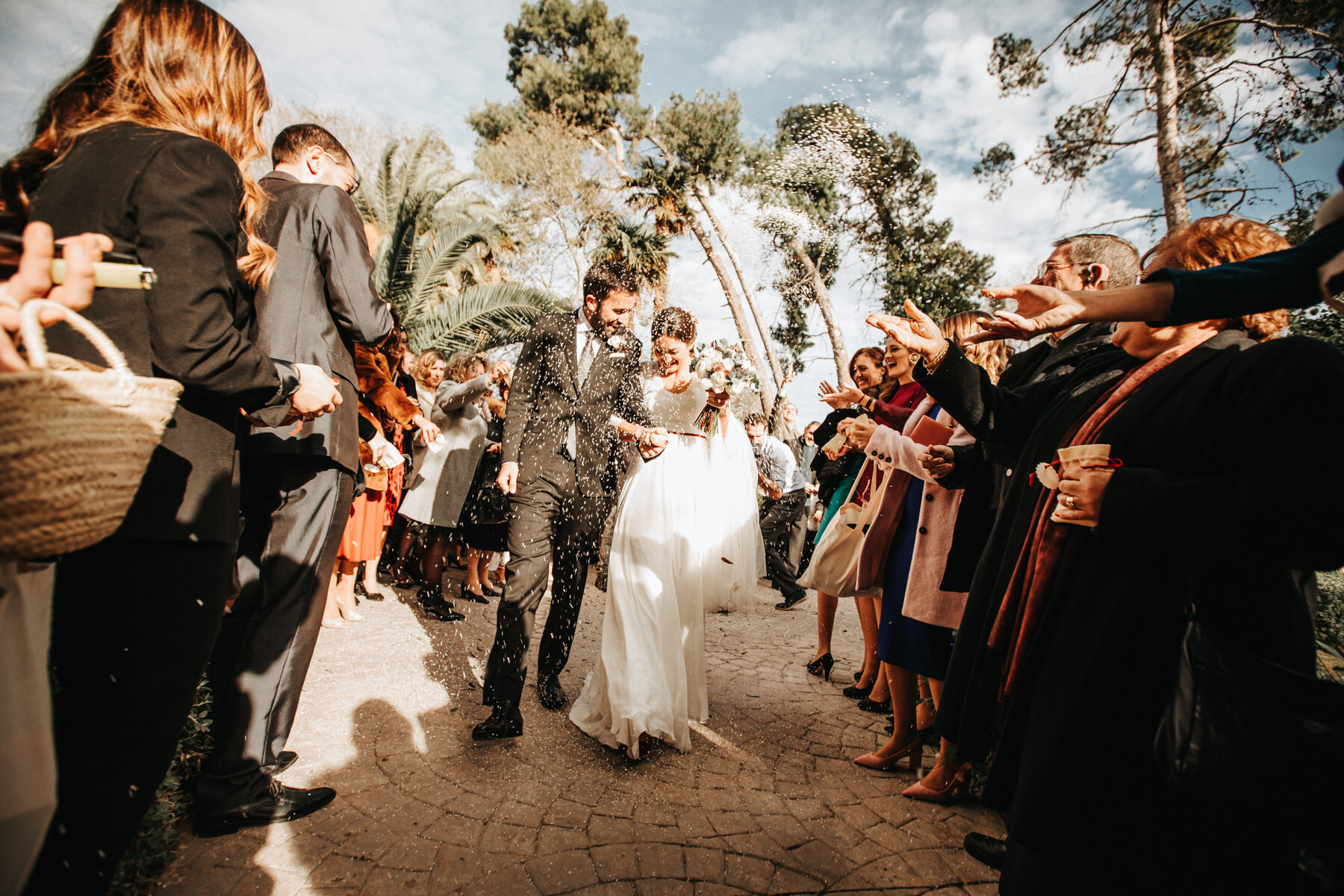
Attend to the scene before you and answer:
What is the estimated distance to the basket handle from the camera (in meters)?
1.00

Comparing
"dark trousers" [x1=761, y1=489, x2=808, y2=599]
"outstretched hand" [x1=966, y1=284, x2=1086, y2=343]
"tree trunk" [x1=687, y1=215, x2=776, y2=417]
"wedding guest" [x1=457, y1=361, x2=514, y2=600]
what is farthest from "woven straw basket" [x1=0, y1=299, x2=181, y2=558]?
"tree trunk" [x1=687, y1=215, x2=776, y2=417]

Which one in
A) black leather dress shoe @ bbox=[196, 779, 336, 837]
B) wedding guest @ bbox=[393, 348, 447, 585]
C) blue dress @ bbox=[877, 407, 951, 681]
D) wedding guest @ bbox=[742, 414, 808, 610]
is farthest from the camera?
wedding guest @ bbox=[742, 414, 808, 610]

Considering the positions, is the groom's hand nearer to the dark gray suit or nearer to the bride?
the dark gray suit

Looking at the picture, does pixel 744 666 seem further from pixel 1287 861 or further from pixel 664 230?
pixel 664 230

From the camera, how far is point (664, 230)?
18.2m

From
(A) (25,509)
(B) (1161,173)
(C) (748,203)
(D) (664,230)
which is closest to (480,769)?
(A) (25,509)

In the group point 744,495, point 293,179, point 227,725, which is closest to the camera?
point 227,725

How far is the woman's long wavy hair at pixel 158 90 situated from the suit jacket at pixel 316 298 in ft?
1.84

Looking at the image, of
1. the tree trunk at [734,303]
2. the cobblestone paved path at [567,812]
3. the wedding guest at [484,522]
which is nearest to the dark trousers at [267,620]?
the cobblestone paved path at [567,812]

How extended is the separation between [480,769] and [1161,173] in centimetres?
1114

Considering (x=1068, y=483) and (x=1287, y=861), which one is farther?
(x=1068, y=483)

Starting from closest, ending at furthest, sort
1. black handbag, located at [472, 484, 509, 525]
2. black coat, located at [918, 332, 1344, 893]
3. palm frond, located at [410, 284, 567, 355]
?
black coat, located at [918, 332, 1344, 893] → black handbag, located at [472, 484, 509, 525] → palm frond, located at [410, 284, 567, 355]

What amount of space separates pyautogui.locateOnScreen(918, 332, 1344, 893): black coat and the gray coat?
5.19 meters

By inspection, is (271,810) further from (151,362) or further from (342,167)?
(342,167)
